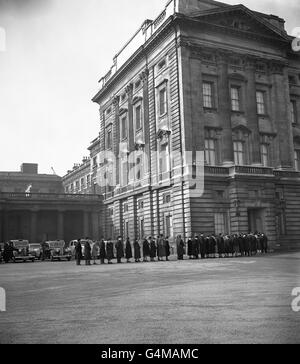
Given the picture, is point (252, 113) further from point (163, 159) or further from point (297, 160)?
point (163, 159)

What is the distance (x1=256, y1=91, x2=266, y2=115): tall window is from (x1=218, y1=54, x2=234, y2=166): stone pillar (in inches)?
141

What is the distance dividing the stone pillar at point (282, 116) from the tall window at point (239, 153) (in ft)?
10.9

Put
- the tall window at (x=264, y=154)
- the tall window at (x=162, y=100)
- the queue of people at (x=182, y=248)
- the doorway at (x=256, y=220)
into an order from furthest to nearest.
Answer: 1. the tall window at (x=264, y=154)
2. the tall window at (x=162, y=100)
3. the doorway at (x=256, y=220)
4. the queue of people at (x=182, y=248)

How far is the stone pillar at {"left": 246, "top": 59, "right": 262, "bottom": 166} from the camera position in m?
35.8

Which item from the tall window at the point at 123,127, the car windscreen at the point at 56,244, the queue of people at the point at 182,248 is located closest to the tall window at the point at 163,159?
the queue of people at the point at 182,248

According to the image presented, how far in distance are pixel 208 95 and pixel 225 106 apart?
163 cm

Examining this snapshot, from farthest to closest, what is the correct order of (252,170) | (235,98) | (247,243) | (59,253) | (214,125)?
(235,98) → (214,125) → (59,253) → (252,170) → (247,243)

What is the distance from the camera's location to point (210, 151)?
3447 cm

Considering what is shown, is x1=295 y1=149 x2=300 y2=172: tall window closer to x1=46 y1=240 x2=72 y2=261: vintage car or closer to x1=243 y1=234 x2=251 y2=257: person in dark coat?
x1=243 y1=234 x2=251 y2=257: person in dark coat

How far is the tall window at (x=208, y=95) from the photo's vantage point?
35.2 metres

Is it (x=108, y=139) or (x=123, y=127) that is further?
(x=108, y=139)

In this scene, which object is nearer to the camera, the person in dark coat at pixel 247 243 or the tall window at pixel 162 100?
the person in dark coat at pixel 247 243

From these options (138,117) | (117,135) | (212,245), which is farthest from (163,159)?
(117,135)
